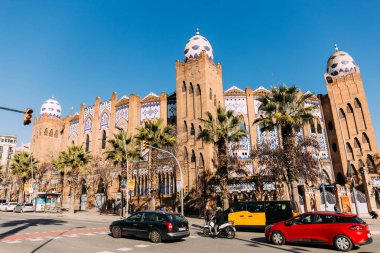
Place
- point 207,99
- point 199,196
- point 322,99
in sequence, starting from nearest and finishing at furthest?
point 199,196, point 207,99, point 322,99

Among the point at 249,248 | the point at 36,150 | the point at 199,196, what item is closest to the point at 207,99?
the point at 199,196

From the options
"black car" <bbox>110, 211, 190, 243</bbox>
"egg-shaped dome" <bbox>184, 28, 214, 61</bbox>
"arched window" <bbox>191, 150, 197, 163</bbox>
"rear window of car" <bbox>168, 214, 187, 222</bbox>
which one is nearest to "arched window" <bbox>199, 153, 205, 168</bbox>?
"arched window" <bbox>191, 150, 197, 163</bbox>

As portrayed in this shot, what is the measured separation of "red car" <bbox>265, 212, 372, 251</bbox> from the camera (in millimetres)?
9906

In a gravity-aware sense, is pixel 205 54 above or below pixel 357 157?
above

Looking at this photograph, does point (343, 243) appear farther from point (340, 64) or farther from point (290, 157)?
point (340, 64)

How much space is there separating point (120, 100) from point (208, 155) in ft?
63.6

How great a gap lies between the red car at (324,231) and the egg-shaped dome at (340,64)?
36827 mm

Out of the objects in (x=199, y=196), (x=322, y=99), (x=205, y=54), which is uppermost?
(x=205, y=54)

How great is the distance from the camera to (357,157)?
1375 inches

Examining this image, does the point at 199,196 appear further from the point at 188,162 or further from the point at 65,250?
the point at 65,250

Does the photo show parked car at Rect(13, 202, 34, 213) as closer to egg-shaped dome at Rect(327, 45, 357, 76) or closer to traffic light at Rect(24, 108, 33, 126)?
traffic light at Rect(24, 108, 33, 126)

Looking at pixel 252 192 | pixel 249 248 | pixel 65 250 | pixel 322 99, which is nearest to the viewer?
pixel 65 250

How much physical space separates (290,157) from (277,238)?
27.1 feet

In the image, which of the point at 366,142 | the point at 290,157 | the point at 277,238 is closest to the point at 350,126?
the point at 366,142
